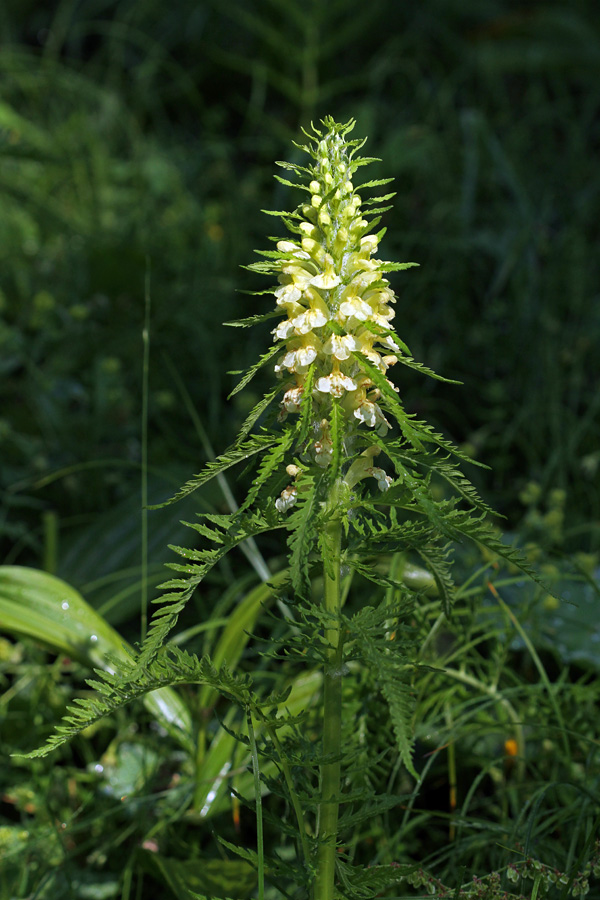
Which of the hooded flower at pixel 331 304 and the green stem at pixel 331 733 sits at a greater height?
the hooded flower at pixel 331 304

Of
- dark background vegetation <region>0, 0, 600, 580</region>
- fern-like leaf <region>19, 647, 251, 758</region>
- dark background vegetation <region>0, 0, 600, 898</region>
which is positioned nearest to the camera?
fern-like leaf <region>19, 647, 251, 758</region>

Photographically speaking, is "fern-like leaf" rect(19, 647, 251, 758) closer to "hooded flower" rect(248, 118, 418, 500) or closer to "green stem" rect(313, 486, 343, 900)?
"green stem" rect(313, 486, 343, 900)

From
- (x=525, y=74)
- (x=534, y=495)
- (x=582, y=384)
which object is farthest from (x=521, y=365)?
(x=525, y=74)

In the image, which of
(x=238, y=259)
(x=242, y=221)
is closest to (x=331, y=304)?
(x=238, y=259)

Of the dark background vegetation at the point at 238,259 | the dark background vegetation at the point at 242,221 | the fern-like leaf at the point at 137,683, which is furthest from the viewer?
the dark background vegetation at the point at 242,221

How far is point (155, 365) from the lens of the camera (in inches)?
103

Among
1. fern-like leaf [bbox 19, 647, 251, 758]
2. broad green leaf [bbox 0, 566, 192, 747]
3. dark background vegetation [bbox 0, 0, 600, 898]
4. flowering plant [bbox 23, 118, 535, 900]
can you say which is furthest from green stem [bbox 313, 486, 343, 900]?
broad green leaf [bbox 0, 566, 192, 747]

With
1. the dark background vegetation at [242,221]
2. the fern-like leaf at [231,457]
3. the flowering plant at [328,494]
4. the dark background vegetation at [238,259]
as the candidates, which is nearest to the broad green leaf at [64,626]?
the dark background vegetation at [238,259]

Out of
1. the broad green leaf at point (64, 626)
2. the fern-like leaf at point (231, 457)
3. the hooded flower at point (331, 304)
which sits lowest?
the broad green leaf at point (64, 626)

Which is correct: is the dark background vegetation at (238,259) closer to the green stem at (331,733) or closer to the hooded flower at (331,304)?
the green stem at (331,733)

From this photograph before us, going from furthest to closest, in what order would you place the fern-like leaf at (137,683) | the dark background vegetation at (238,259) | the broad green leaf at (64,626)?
the dark background vegetation at (238,259) → the broad green leaf at (64,626) → the fern-like leaf at (137,683)

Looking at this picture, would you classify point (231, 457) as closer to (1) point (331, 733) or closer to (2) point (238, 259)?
(1) point (331, 733)

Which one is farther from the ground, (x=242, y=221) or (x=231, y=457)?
(x=242, y=221)

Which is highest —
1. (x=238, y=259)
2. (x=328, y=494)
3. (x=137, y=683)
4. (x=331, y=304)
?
(x=238, y=259)
